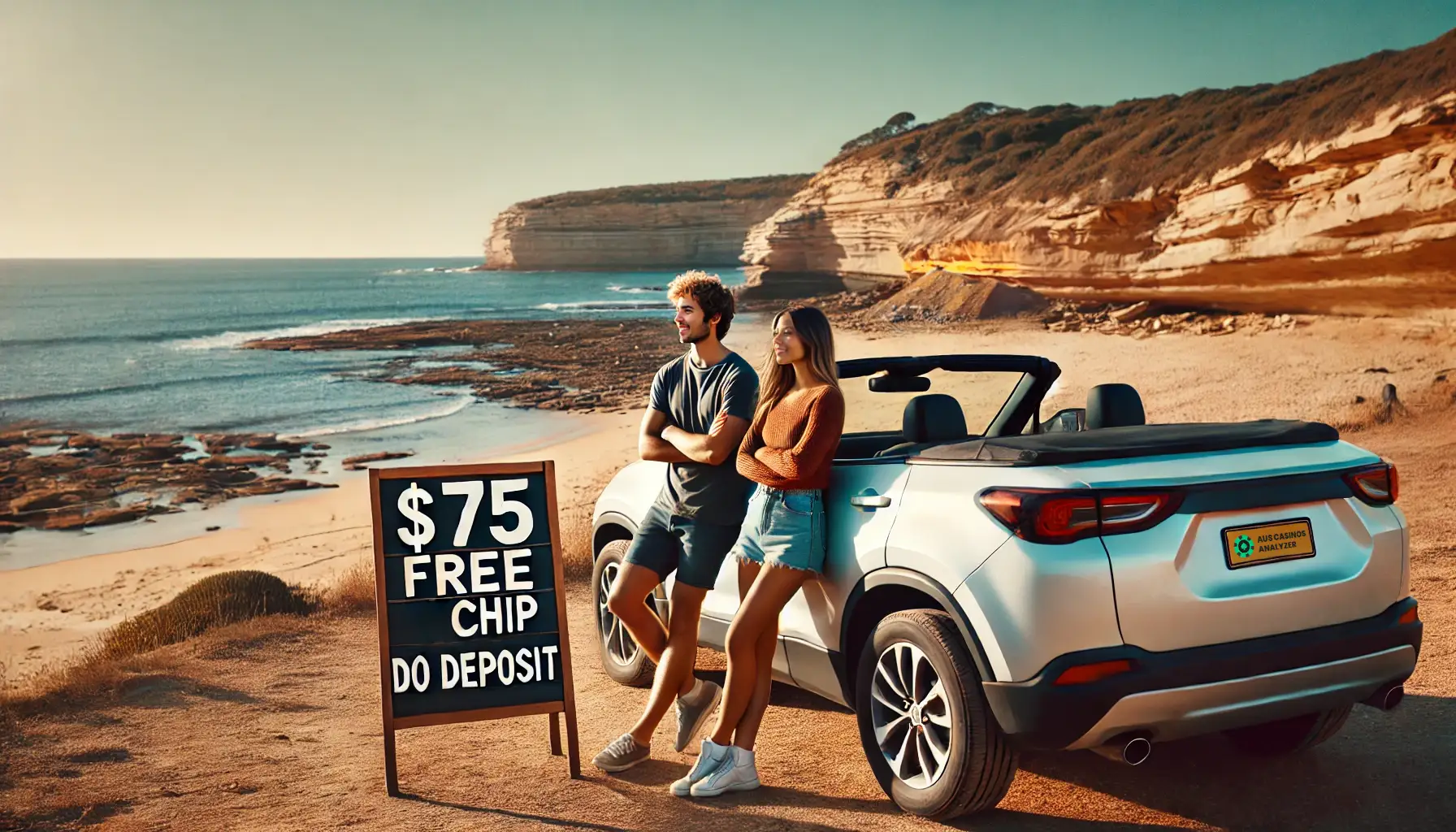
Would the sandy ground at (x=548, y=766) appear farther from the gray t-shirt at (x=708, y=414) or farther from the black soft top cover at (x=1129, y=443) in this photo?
the black soft top cover at (x=1129, y=443)

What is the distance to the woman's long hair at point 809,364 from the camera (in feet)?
14.3

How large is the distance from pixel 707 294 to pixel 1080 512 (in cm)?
189

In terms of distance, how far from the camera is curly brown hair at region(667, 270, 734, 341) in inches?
187

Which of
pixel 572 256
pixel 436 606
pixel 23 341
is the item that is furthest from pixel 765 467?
pixel 572 256

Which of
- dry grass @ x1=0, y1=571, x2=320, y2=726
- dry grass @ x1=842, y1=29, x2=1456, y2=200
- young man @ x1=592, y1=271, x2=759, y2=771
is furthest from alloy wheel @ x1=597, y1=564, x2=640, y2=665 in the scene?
dry grass @ x1=842, y1=29, x2=1456, y2=200

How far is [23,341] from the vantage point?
A: 69375 millimetres

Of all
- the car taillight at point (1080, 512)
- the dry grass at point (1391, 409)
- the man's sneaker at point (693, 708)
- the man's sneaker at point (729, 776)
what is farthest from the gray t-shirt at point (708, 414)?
the dry grass at point (1391, 409)

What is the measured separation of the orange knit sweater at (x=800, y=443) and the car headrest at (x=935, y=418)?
23.1 inches

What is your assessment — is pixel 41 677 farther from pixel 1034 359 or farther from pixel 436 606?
pixel 1034 359

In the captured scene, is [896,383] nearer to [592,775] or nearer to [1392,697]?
[592,775]

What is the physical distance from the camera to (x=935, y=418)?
481 centimetres

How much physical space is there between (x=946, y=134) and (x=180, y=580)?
5987 cm

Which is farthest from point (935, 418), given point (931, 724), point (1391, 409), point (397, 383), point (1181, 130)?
point (397, 383)

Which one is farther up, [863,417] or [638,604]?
[638,604]
